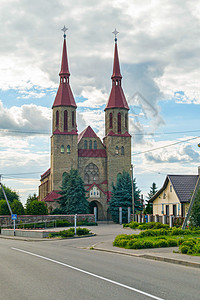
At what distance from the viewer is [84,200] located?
Result: 218 ft

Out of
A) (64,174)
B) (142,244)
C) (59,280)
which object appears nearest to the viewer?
(59,280)

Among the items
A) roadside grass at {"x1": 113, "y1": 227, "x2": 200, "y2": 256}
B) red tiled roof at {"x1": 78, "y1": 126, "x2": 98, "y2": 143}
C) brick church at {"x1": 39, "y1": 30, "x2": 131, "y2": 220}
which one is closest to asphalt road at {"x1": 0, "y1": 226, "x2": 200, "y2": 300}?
roadside grass at {"x1": 113, "y1": 227, "x2": 200, "y2": 256}

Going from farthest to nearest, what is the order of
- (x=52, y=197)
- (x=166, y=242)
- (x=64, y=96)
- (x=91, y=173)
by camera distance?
(x=91, y=173) → (x=64, y=96) → (x=52, y=197) → (x=166, y=242)

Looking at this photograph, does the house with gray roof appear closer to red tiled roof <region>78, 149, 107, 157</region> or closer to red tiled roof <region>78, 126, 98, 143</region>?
red tiled roof <region>78, 149, 107, 157</region>

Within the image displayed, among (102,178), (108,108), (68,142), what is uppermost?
(108,108)

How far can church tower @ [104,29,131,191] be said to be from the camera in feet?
254

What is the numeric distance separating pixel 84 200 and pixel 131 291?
5825 cm

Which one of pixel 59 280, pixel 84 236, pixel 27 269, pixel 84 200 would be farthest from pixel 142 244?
pixel 84 200

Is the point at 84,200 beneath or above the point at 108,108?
beneath

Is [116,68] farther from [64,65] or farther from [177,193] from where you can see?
[177,193]

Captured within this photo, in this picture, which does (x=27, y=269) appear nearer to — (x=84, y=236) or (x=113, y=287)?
(x=113, y=287)

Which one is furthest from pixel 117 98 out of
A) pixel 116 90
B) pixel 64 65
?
pixel 64 65

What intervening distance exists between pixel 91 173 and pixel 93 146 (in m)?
5.79

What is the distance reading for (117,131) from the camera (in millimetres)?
78750
